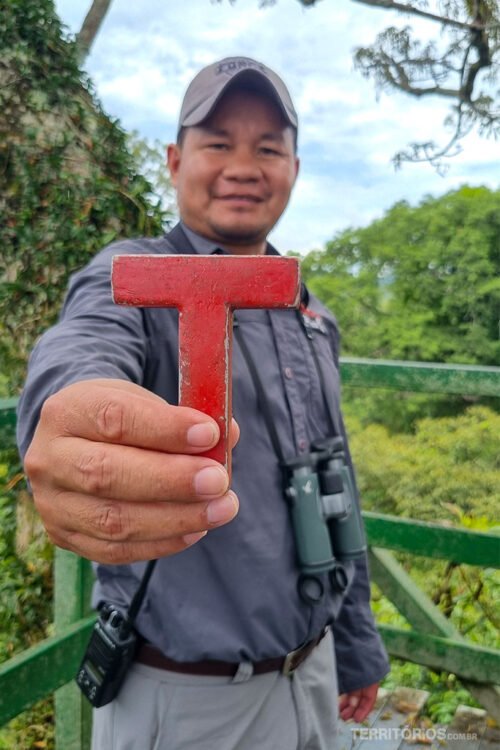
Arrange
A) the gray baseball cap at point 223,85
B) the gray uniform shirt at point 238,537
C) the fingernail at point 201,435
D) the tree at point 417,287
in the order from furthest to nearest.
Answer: the tree at point 417,287 → the gray baseball cap at point 223,85 → the gray uniform shirt at point 238,537 → the fingernail at point 201,435

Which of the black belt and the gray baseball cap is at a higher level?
the gray baseball cap

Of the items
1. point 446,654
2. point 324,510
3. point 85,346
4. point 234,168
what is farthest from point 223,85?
point 446,654

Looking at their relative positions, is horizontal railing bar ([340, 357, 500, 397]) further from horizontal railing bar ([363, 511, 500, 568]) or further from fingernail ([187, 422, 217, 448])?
fingernail ([187, 422, 217, 448])

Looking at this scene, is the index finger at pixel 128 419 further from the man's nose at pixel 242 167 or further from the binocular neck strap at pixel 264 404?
the man's nose at pixel 242 167

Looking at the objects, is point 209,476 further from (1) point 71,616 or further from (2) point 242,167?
(1) point 71,616

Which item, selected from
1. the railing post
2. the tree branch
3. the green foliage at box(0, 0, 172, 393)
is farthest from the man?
the tree branch

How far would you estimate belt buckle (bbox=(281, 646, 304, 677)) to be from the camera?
4.49 feet

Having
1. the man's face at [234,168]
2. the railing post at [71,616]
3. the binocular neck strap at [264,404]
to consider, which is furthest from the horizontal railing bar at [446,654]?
the man's face at [234,168]

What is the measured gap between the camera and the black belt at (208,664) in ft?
4.33

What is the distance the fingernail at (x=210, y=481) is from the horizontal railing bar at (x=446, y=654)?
7.06 ft

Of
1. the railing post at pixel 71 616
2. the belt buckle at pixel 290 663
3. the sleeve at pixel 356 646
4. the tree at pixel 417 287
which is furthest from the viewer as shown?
the tree at pixel 417 287

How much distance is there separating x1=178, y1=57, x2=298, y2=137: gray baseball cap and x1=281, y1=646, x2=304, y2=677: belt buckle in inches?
46.2

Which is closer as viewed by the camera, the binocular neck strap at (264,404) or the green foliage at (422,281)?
the binocular neck strap at (264,404)

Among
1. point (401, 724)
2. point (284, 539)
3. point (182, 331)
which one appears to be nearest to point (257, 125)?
point (284, 539)
